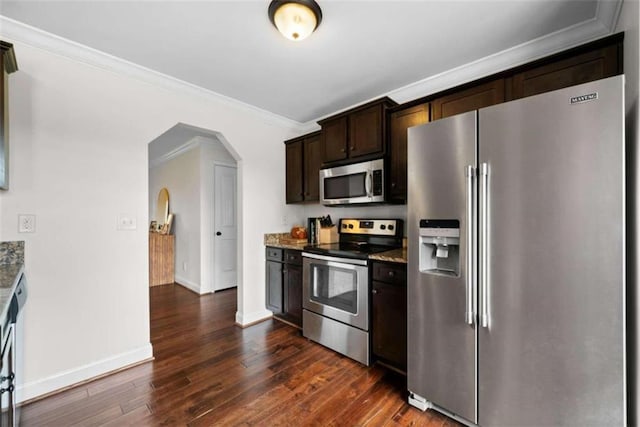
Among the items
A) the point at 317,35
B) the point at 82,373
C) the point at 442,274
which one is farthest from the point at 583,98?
the point at 82,373

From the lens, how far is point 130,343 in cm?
228

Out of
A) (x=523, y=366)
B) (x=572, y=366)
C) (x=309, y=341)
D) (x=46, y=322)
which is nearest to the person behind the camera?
(x=572, y=366)

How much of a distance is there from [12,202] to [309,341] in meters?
2.57

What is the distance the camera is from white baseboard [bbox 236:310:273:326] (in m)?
→ 3.09

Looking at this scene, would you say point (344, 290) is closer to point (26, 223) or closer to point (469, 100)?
point (469, 100)

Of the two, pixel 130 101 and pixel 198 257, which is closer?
pixel 130 101

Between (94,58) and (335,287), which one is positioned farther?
(335,287)

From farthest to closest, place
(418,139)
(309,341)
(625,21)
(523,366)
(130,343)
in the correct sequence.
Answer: (309,341)
(130,343)
(418,139)
(625,21)
(523,366)

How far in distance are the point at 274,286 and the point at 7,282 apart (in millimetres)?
2223

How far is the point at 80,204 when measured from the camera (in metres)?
2.06

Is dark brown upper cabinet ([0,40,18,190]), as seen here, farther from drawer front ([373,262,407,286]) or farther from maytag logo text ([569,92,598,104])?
maytag logo text ([569,92,598,104])

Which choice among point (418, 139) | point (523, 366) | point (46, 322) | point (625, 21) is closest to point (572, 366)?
point (523, 366)

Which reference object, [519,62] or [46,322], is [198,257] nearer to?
[46,322]

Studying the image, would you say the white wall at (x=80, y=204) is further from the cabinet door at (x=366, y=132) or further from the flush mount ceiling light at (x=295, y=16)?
the cabinet door at (x=366, y=132)
